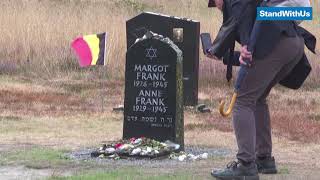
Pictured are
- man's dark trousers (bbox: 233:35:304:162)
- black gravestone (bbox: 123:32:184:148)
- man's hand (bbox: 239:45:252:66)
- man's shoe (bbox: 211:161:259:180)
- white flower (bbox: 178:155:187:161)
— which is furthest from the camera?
black gravestone (bbox: 123:32:184:148)

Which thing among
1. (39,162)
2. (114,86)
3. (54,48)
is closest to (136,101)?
(39,162)

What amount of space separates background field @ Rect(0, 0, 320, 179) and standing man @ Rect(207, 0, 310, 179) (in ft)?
1.79

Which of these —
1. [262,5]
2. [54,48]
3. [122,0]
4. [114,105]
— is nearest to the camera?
[262,5]

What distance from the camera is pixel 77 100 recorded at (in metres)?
12.5

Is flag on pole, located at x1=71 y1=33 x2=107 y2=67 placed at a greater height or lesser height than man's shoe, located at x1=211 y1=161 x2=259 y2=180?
greater

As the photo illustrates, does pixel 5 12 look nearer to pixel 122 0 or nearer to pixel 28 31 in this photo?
pixel 28 31

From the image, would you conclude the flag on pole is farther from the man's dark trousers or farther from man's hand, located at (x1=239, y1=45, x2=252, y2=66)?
man's hand, located at (x1=239, y1=45, x2=252, y2=66)

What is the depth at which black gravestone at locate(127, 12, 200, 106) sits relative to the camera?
37.9 ft

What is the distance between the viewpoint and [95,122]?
34.0 feet

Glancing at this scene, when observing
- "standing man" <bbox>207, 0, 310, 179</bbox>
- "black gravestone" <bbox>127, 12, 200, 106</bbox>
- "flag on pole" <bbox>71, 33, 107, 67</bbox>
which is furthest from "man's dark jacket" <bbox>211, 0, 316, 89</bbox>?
"flag on pole" <bbox>71, 33, 107, 67</bbox>

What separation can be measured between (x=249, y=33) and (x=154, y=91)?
6.66ft

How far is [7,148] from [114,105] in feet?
13.0

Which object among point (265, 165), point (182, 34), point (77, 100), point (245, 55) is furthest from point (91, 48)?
point (245, 55)

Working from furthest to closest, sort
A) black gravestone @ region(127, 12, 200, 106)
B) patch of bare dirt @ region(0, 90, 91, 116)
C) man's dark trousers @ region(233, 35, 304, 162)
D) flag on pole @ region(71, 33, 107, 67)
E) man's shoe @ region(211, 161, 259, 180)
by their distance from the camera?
1. flag on pole @ region(71, 33, 107, 67)
2. black gravestone @ region(127, 12, 200, 106)
3. patch of bare dirt @ region(0, 90, 91, 116)
4. man's shoe @ region(211, 161, 259, 180)
5. man's dark trousers @ region(233, 35, 304, 162)
